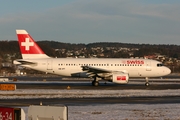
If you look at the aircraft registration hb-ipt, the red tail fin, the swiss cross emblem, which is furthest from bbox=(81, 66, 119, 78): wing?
→ the swiss cross emblem

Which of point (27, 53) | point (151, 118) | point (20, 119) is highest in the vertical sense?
point (27, 53)

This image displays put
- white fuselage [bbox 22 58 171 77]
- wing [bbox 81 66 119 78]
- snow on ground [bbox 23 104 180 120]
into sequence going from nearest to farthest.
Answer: snow on ground [bbox 23 104 180 120] < wing [bbox 81 66 119 78] < white fuselage [bbox 22 58 171 77]

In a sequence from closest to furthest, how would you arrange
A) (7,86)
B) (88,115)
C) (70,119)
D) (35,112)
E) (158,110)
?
(35,112) → (70,119) → (88,115) → (158,110) → (7,86)

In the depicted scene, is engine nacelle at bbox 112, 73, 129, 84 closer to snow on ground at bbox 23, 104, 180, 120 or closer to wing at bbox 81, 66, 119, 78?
wing at bbox 81, 66, 119, 78

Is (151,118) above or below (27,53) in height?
below

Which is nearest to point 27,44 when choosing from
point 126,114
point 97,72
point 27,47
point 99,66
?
point 27,47

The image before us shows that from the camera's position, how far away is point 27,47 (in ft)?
140

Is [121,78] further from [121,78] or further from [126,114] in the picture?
[126,114]

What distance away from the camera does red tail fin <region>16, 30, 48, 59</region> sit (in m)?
42.4

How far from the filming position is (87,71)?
1629 inches

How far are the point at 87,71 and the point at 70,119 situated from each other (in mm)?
26331

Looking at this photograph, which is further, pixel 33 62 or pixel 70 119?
pixel 33 62

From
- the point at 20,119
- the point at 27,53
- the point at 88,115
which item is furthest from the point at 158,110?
the point at 27,53

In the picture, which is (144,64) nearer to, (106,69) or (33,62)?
(106,69)
